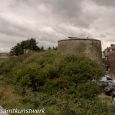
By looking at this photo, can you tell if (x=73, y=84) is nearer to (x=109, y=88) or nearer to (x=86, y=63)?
(x=86, y=63)

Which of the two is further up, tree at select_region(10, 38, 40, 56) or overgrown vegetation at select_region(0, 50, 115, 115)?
tree at select_region(10, 38, 40, 56)

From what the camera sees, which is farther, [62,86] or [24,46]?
[24,46]

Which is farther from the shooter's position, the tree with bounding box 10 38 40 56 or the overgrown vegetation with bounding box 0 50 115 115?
the tree with bounding box 10 38 40 56

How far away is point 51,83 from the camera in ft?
27.3

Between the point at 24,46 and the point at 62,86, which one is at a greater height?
the point at 24,46

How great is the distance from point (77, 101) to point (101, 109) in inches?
54.5

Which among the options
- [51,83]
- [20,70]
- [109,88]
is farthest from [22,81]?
[109,88]

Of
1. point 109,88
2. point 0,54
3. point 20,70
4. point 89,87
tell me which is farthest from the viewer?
point 0,54

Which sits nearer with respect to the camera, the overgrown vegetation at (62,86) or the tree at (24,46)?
the overgrown vegetation at (62,86)

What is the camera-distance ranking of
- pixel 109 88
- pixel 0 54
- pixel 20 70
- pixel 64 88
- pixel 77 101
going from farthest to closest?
pixel 0 54, pixel 109 88, pixel 20 70, pixel 64 88, pixel 77 101

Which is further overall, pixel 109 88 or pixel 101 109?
pixel 109 88

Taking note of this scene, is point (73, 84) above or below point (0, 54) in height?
below

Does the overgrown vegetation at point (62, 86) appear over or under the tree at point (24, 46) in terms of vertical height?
under

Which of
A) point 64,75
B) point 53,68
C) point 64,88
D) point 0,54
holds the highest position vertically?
point 0,54
